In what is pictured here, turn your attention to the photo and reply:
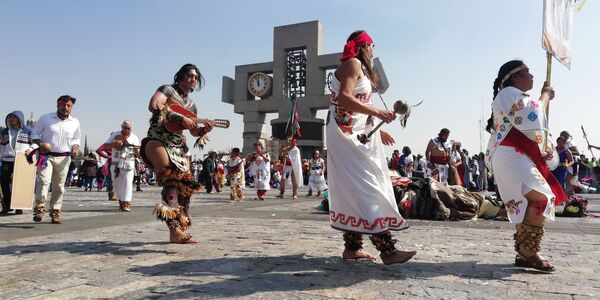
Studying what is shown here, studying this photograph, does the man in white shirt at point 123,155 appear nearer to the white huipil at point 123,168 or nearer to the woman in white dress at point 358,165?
the white huipil at point 123,168

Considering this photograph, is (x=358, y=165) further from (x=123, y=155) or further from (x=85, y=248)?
(x=123, y=155)

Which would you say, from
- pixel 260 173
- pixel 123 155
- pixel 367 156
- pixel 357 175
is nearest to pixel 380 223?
pixel 357 175

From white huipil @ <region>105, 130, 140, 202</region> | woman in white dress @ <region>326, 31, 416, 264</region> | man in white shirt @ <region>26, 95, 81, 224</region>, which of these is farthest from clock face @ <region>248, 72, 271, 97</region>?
woman in white dress @ <region>326, 31, 416, 264</region>

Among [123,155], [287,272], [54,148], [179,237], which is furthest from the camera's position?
[123,155]

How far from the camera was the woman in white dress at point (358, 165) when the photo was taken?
320cm

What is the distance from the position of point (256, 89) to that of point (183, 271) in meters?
39.7

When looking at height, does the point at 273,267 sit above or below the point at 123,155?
below

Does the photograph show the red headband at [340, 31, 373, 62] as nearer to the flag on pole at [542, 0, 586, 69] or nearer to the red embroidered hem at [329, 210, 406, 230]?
the red embroidered hem at [329, 210, 406, 230]

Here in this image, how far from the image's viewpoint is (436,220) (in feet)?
22.7

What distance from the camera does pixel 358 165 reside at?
10.8 feet

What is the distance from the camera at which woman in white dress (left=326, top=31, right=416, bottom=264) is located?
320 cm

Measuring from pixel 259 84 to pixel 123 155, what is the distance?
33.4 meters

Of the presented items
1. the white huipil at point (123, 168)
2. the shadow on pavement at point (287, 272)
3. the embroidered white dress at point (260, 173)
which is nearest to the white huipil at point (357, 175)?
the shadow on pavement at point (287, 272)

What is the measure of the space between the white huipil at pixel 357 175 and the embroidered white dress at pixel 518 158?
2.90 ft
